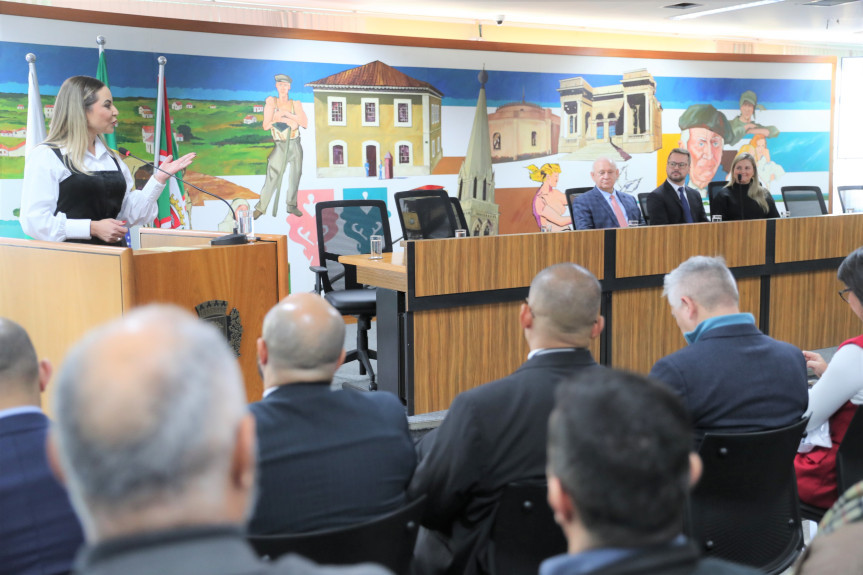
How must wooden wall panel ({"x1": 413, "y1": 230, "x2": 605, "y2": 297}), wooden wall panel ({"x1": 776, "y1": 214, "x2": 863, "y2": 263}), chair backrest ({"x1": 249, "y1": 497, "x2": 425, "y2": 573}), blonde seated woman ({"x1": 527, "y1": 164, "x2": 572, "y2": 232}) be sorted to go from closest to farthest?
chair backrest ({"x1": 249, "y1": 497, "x2": 425, "y2": 573}) → wooden wall panel ({"x1": 413, "y1": 230, "x2": 605, "y2": 297}) → wooden wall panel ({"x1": 776, "y1": 214, "x2": 863, "y2": 263}) → blonde seated woman ({"x1": 527, "y1": 164, "x2": 572, "y2": 232})

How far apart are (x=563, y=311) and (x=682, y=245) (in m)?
3.16

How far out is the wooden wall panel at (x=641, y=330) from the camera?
4680 millimetres

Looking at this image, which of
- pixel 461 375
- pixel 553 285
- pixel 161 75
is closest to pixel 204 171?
pixel 161 75

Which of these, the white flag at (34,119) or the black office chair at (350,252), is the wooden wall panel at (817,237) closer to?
the black office chair at (350,252)

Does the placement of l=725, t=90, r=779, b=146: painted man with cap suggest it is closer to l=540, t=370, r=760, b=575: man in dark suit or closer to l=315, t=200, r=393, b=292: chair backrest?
l=315, t=200, r=393, b=292: chair backrest

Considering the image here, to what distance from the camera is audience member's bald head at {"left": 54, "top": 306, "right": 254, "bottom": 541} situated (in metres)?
0.70

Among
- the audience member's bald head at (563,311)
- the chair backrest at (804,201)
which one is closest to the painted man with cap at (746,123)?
the chair backrest at (804,201)

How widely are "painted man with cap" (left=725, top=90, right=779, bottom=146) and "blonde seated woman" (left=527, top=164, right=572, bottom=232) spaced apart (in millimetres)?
2612

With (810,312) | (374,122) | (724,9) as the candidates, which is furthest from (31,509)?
(724,9)

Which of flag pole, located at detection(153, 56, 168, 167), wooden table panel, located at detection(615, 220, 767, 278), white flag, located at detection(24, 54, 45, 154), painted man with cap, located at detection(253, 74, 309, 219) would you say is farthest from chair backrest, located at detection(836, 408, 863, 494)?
painted man with cap, located at detection(253, 74, 309, 219)

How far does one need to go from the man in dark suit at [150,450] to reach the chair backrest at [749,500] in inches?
59.2

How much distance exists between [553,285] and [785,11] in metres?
8.10

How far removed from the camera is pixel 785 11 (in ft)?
28.7

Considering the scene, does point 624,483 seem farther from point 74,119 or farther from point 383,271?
point 383,271
